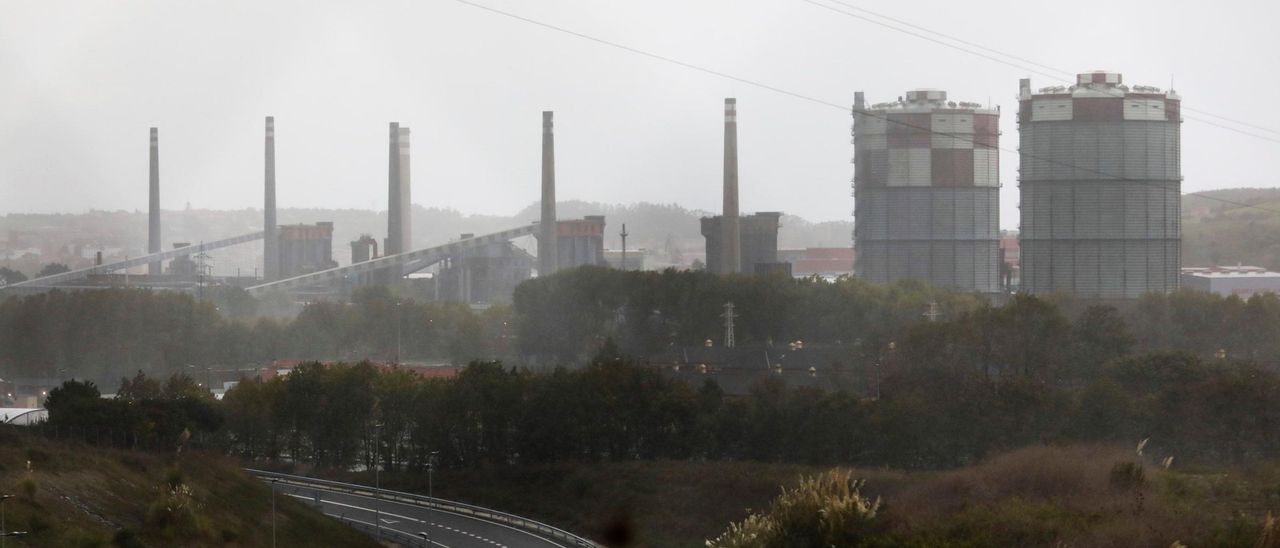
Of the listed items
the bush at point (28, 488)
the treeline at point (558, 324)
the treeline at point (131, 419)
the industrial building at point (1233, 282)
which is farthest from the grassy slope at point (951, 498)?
the industrial building at point (1233, 282)

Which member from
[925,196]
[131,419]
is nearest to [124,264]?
[925,196]

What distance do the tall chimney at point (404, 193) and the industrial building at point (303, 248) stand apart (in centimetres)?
445

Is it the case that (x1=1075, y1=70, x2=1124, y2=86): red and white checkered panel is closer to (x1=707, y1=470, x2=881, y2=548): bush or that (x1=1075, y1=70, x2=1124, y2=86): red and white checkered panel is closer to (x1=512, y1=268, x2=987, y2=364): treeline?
(x1=512, y1=268, x2=987, y2=364): treeline

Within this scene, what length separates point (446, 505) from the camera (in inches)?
773

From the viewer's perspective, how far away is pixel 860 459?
20672 mm

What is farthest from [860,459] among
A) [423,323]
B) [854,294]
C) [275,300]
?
[275,300]

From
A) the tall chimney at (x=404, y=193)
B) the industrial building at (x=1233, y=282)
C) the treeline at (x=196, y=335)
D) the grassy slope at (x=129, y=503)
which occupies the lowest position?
the grassy slope at (x=129, y=503)

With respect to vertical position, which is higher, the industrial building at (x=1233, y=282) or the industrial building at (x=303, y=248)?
the industrial building at (x=303, y=248)

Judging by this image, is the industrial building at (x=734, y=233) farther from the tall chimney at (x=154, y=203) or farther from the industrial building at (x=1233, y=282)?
the tall chimney at (x=154, y=203)

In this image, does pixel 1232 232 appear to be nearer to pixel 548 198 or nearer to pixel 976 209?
pixel 976 209

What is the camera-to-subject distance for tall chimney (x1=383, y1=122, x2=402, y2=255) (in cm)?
5425

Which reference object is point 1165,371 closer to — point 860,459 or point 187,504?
point 860,459

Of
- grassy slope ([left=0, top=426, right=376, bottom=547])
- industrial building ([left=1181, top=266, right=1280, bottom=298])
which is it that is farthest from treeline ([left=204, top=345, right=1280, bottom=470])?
industrial building ([left=1181, top=266, right=1280, bottom=298])

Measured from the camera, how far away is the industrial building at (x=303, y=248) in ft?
192
